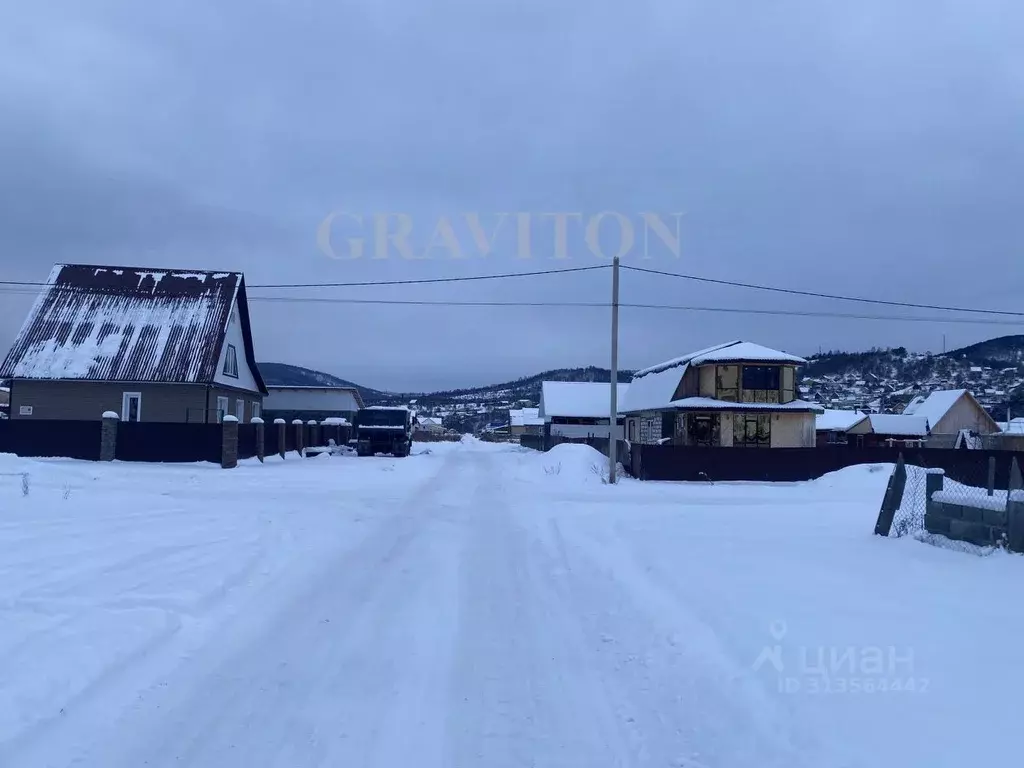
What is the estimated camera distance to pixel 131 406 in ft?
108

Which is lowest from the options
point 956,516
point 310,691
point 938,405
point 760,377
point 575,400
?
point 310,691

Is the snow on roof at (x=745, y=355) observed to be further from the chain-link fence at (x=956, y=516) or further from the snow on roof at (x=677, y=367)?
the chain-link fence at (x=956, y=516)

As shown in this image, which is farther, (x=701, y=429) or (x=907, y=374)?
(x=907, y=374)

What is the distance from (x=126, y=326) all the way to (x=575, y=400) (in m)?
44.7

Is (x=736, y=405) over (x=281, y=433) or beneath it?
over

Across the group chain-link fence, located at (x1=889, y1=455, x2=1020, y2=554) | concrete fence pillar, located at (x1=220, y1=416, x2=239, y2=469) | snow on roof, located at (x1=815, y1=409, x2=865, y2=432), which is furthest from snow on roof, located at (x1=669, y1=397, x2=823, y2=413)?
snow on roof, located at (x1=815, y1=409, x2=865, y2=432)

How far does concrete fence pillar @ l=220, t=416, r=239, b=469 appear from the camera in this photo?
89.8 feet

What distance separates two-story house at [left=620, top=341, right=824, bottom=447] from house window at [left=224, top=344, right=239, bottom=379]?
21.2 metres

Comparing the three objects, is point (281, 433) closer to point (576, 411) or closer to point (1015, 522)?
point (1015, 522)

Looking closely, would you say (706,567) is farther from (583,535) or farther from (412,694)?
(412,694)

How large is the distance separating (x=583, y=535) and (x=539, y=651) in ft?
21.7

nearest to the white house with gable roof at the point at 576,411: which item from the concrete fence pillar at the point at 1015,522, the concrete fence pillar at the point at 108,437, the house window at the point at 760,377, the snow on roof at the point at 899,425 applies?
the snow on roof at the point at 899,425

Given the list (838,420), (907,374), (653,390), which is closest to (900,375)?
(907,374)

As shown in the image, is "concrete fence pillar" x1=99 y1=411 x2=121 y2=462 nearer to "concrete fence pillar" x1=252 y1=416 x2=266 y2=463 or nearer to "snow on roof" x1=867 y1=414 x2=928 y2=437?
"concrete fence pillar" x1=252 y1=416 x2=266 y2=463
